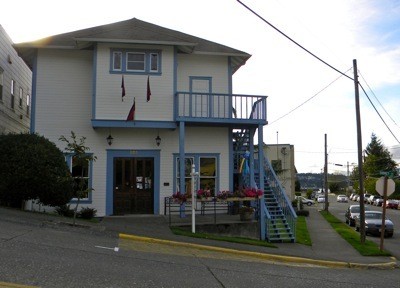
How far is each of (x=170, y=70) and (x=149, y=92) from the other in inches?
54.9

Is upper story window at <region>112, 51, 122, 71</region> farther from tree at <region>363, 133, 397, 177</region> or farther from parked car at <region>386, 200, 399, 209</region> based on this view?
tree at <region>363, 133, 397, 177</region>

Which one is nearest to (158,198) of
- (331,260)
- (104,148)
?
(104,148)

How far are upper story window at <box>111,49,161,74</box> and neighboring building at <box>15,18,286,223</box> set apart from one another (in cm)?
4

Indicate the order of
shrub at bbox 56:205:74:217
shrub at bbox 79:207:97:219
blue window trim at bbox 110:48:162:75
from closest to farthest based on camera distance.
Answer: shrub at bbox 79:207:97:219 → shrub at bbox 56:205:74:217 → blue window trim at bbox 110:48:162:75

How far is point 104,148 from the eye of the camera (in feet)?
61.0

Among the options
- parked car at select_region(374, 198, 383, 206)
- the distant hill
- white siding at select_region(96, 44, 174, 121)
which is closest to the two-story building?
white siding at select_region(96, 44, 174, 121)

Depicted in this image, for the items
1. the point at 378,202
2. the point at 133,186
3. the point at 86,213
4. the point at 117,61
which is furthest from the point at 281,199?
the point at 378,202

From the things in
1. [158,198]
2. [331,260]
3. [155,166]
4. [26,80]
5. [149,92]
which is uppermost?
[26,80]

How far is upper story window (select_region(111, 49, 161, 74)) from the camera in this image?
18250 mm

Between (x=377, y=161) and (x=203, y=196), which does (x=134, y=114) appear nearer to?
(x=203, y=196)

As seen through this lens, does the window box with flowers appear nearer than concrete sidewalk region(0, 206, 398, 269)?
No

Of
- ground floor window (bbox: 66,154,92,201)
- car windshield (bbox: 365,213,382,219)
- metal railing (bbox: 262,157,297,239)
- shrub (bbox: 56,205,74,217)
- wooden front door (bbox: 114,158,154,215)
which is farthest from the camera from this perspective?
car windshield (bbox: 365,213,382,219)

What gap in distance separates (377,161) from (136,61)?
3426 inches

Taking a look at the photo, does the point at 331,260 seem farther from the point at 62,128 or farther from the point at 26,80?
the point at 26,80
